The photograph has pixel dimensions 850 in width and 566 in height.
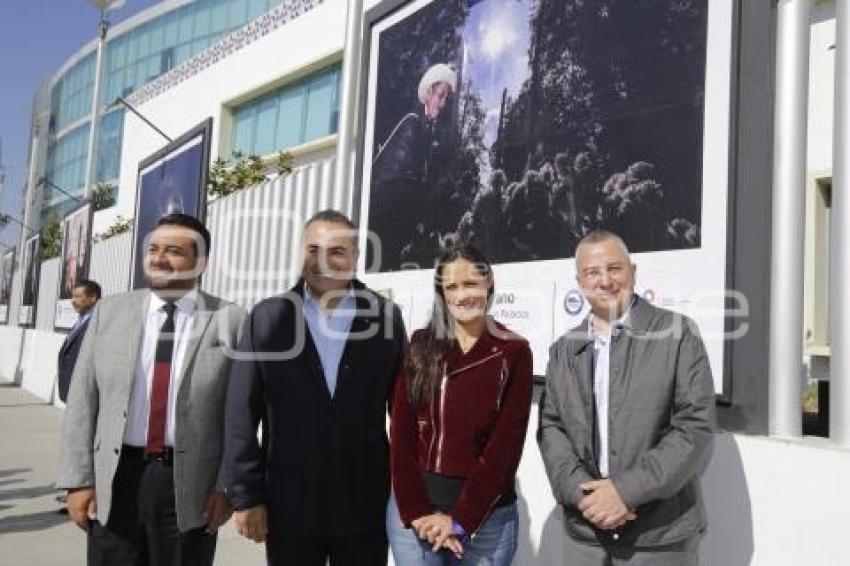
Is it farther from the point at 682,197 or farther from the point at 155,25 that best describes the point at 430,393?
the point at 155,25

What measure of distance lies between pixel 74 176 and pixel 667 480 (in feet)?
205

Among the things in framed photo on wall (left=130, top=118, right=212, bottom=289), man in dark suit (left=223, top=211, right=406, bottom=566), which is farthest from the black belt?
framed photo on wall (left=130, top=118, right=212, bottom=289)

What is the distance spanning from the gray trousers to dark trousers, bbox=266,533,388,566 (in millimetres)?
746

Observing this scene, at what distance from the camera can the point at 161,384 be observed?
2.76 metres

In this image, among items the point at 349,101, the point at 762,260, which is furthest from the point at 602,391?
the point at 349,101

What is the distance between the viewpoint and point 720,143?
273 centimetres

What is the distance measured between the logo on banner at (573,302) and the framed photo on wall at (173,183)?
2.73 metres

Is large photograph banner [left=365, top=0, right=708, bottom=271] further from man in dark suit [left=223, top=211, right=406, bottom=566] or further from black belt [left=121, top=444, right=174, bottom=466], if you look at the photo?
black belt [left=121, top=444, right=174, bottom=466]

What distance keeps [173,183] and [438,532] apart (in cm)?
447

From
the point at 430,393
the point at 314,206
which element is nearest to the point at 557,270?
the point at 430,393

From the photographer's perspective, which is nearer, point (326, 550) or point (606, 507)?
point (606, 507)

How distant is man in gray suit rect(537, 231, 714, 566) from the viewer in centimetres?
211

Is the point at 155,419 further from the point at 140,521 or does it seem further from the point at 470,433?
the point at 470,433

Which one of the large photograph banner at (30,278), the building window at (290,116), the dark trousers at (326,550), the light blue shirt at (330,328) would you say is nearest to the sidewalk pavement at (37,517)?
the dark trousers at (326,550)
